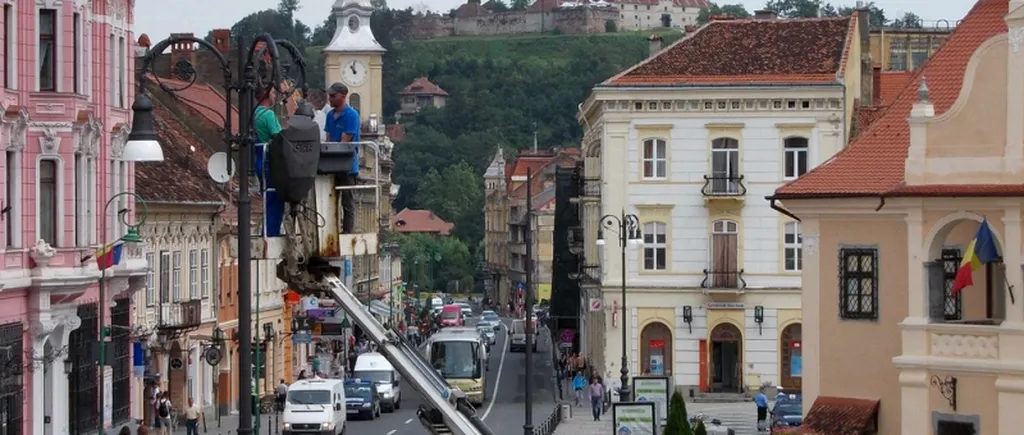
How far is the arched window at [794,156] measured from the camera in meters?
69.2

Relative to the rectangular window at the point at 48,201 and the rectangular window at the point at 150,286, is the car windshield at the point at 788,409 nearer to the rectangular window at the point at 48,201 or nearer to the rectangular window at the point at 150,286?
the rectangular window at the point at 150,286

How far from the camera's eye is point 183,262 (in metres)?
62.2

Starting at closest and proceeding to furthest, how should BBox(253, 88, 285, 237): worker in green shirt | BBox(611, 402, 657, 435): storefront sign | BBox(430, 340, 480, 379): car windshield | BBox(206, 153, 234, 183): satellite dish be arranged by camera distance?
BBox(253, 88, 285, 237): worker in green shirt
BBox(206, 153, 234, 183): satellite dish
BBox(611, 402, 657, 435): storefront sign
BBox(430, 340, 480, 379): car windshield

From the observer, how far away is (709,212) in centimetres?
6969

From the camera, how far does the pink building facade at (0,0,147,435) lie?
3941 cm

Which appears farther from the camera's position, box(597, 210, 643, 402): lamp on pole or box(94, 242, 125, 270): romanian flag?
box(597, 210, 643, 402): lamp on pole

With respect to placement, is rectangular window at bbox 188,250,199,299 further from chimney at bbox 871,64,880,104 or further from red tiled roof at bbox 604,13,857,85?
chimney at bbox 871,64,880,104

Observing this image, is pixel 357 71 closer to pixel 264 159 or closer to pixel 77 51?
pixel 77 51

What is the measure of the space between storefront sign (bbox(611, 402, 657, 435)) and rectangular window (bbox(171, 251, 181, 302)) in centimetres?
2337

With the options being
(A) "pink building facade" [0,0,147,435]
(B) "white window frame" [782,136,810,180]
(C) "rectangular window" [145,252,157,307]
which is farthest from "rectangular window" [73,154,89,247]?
(B) "white window frame" [782,136,810,180]

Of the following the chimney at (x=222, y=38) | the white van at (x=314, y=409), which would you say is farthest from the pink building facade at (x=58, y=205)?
the chimney at (x=222, y=38)

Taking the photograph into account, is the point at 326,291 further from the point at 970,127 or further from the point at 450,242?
the point at 450,242

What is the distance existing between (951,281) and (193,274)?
111 feet

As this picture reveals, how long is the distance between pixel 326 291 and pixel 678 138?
53.6 meters
